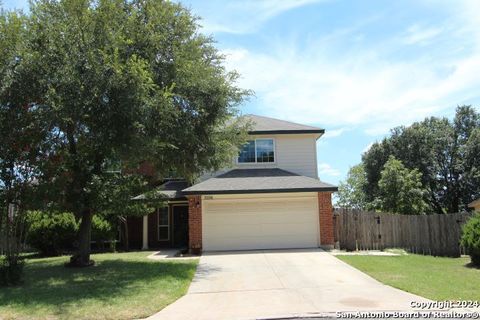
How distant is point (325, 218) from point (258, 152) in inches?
210

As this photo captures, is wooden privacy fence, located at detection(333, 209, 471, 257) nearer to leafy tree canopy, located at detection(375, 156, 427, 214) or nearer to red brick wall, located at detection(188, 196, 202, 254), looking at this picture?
red brick wall, located at detection(188, 196, 202, 254)

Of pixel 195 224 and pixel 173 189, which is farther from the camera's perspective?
pixel 173 189

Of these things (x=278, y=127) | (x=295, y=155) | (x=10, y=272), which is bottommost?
(x=10, y=272)

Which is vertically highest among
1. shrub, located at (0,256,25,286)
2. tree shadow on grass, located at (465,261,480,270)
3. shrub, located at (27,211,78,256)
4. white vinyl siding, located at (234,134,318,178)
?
white vinyl siding, located at (234,134,318,178)

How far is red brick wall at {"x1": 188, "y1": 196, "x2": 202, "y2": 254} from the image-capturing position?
19844 mm

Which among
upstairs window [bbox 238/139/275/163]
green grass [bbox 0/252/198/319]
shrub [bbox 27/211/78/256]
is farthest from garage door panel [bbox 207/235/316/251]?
shrub [bbox 27/211/78/256]

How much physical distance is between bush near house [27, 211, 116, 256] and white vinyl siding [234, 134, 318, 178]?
824cm

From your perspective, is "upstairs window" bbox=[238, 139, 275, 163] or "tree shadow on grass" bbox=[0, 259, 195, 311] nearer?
"tree shadow on grass" bbox=[0, 259, 195, 311]

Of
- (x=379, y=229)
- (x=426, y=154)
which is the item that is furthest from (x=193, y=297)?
(x=426, y=154)

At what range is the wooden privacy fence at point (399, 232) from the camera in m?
20.3

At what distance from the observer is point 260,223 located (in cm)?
2020

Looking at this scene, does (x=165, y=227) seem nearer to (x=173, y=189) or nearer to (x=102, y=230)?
(x=173, y=189)

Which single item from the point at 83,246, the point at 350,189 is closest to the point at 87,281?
the point at 83,246

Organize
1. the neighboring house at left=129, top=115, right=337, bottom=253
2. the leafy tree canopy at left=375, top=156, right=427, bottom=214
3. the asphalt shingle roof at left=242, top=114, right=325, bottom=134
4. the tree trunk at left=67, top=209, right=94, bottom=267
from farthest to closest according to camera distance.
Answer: the leafy tree canopy at left=375, top=156, right=427, bottom=214 < the asphalt shingle roof at left=242, top=114, right=325, bottom=134 < the neighboring house at left=129, top=115, right=337, bottom=253 < the tree trunk at left=67, top=209, right=94, bottom=267
